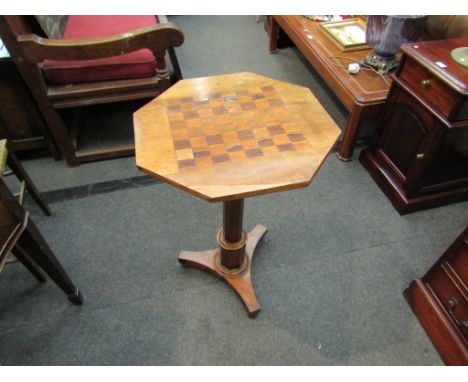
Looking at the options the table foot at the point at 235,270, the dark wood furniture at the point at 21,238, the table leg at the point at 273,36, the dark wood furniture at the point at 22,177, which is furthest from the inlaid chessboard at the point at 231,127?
the table leg at the point at 273,36

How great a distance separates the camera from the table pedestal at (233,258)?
3.56 ft

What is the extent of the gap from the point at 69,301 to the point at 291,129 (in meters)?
1.10

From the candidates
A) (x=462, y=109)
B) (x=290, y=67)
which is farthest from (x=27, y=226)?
(x=290, y=67)

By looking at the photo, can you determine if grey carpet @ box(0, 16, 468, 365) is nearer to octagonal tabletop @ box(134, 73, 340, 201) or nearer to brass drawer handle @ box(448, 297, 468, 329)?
brass drawer handle @ box(448, 297, 468, 329)

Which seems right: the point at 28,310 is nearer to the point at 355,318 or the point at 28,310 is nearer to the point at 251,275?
the point at 251,275

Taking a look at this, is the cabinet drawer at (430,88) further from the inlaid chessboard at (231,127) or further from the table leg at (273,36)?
the table leg at (273,36)

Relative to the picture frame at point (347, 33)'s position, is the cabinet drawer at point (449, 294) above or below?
below

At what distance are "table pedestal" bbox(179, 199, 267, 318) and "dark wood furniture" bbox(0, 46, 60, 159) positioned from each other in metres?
1.07

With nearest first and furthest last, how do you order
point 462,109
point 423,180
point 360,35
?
point 462,109 → point 423,180 → point 360,35

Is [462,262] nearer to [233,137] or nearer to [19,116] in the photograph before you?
[233,137]

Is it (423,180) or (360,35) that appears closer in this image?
(423,180)

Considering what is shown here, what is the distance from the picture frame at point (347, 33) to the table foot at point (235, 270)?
1347 mm

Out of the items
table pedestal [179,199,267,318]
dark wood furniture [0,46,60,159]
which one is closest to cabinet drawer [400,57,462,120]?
table pedestal [179,199,267,318]
